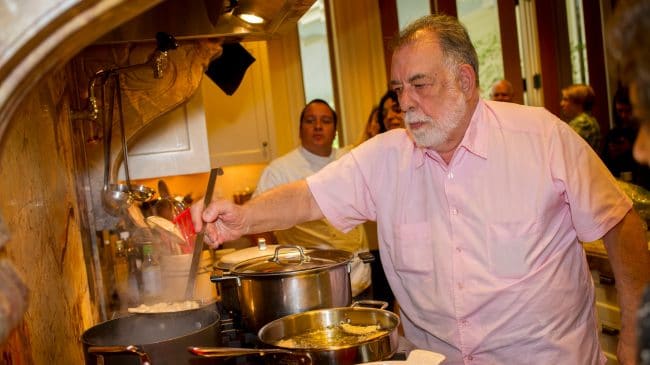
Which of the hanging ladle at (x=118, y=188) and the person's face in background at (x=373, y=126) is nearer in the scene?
the hanging ladle at (x=118, y=188)

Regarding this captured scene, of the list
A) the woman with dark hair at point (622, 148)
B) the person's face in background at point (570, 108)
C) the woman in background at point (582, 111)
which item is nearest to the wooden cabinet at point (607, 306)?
the woman with dark hair at point (622, 148)

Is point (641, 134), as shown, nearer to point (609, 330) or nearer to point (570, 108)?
point (609, 330)

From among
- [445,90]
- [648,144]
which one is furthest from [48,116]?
[648,144]

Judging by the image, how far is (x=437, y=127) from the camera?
236 centimetres

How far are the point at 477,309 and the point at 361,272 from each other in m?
1.92

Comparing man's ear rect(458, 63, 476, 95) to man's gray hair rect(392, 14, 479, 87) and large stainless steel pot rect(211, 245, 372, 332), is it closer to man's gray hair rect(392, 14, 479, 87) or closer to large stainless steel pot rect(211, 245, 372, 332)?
man's gray hair rect(392, 14, 479, 87)

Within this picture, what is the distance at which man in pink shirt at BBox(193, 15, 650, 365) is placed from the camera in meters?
2.29

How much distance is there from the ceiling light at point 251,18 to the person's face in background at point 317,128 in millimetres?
2215

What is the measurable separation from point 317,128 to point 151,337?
305cm

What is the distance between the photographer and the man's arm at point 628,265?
7.64ft

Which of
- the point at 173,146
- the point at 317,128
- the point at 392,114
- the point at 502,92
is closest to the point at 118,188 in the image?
the point at 173,146

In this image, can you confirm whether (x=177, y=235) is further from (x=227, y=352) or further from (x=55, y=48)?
(x=55, y=48)

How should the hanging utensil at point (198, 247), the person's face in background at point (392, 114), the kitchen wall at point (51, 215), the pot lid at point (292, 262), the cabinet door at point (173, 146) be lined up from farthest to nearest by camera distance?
1. the person's face in background at point (392, 114)
2. the cabinet door at point (173, 146)
3. the hanging utensil at point (198, 247)
4. the pot lid at point (292, 262)
5. the kitchen wall at point (51, 215)

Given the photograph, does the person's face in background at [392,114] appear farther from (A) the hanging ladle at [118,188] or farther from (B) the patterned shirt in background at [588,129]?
(A) the hanging ladle at [118,188]
